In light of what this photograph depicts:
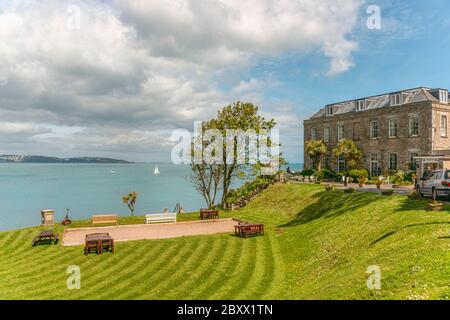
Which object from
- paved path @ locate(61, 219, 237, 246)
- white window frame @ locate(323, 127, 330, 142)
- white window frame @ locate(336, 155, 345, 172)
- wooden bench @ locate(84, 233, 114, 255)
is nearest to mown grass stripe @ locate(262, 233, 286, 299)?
paved path @ locate(61, 219, 237, 246)

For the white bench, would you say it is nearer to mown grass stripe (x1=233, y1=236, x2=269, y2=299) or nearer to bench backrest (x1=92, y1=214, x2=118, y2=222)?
bench backrest (x1=92, y1=214, x2=118, y2=222)

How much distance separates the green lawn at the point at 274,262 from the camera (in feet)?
36.4

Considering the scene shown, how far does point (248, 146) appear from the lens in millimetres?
37531

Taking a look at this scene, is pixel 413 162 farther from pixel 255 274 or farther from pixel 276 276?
pixel 255 274

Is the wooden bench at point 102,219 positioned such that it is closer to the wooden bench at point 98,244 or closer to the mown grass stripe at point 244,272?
the wooden bench at point 98,244

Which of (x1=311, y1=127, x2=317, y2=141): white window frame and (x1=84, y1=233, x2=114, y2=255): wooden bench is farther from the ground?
(x1=311, y1=127, x2=317, y2=141): white window frame

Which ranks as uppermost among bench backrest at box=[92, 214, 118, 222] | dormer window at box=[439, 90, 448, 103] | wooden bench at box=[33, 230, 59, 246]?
dormer window at box=[439, 90, 448, 103]

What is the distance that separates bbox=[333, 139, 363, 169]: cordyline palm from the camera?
4728cm

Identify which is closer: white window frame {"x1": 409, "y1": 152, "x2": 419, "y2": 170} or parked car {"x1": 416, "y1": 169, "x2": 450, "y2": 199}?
parked car {"x1": 416, "y1": 169, "x2": 450, "y2": 199}

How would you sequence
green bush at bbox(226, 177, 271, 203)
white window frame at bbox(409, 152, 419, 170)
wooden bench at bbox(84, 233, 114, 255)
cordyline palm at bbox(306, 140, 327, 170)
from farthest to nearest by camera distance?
cordyline palm at bbox(306, 140, 327, 170)
green bush at bbox(226, 177, 271, 203)
white window frame at bbox(409, 152, 419, 170)
wooden bench at bbox(84, 233, 114, 255)

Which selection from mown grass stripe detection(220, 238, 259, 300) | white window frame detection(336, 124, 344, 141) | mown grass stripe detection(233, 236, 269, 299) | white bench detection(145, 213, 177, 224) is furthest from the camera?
white window frame detection(336, 124, 344, 141)

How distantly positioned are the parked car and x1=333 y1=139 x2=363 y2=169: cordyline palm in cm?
2491
